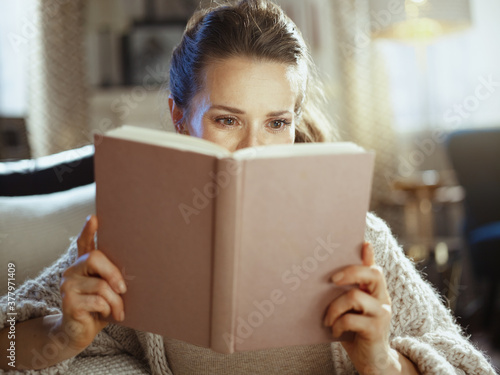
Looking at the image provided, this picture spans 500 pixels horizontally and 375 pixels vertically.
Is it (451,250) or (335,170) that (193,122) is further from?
(451,250)

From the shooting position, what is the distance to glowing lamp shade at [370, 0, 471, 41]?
279cm

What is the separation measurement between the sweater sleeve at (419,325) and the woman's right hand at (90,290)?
0.43 meters

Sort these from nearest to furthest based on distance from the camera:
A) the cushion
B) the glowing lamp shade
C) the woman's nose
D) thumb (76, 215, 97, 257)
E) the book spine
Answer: the book spine < thumb (76, 215, 97, 257) < the woman's nose < the cushion < the glowing lamp shade

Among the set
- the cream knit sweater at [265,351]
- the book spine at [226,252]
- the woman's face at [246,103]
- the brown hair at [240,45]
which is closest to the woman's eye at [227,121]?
the woman's face at [246,103]

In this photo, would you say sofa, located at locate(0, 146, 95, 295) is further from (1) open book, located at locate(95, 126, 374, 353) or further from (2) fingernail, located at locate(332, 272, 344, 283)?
(2) fingernail, located at locate(332, 272, 344, 283)

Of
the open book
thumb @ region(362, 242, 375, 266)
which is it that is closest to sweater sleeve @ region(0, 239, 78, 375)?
the open book

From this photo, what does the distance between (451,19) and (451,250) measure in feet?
3.90

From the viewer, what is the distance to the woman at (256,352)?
73 centimetres

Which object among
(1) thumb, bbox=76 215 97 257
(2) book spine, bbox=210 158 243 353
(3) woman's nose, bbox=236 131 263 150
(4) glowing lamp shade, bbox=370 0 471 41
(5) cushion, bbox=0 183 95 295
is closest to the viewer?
(2) book spine, bbox=210 158 243 353

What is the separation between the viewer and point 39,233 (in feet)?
3.99

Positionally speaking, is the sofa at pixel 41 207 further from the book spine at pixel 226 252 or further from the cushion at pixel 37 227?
the book spine at pixel 226 252

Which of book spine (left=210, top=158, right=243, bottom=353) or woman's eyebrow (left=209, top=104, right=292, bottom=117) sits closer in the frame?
book spine (left=210, top=158, right=243, bottom=353)

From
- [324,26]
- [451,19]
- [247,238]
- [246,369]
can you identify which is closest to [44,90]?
[324,26]

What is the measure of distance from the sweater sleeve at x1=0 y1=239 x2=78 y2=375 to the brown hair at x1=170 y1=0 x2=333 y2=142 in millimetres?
431
